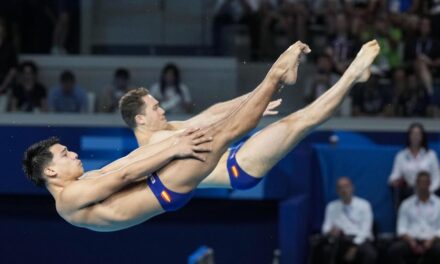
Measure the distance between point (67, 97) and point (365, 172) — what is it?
3386 mm

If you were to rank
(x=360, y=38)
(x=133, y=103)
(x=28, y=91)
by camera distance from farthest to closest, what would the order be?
(x=360, y=38) < (x=28, y=91) < (x=133, y=103)

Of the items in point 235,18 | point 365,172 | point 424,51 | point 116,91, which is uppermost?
point 235,18

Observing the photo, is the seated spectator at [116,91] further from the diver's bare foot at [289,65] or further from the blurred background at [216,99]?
the diver's bare foot at [289,65]

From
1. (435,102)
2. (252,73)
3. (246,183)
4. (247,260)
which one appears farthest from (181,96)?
(246,183)

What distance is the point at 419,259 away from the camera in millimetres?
11688

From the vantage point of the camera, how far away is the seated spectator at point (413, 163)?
12.0 metres

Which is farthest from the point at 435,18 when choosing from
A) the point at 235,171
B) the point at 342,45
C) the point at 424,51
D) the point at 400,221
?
the point at 235,171

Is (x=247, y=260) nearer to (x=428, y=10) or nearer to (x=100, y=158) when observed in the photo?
(x=100, y=158)

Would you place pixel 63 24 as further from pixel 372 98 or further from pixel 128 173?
pixel 128 173

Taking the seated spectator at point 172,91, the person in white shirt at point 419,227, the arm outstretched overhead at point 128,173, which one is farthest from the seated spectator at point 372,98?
the arm outstretched overhead at point 128,173

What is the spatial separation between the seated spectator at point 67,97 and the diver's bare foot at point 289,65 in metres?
5.90

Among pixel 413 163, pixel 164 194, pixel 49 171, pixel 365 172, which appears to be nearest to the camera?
pixel 164 194

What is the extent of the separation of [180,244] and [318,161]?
1710mm

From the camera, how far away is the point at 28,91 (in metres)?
13.2
